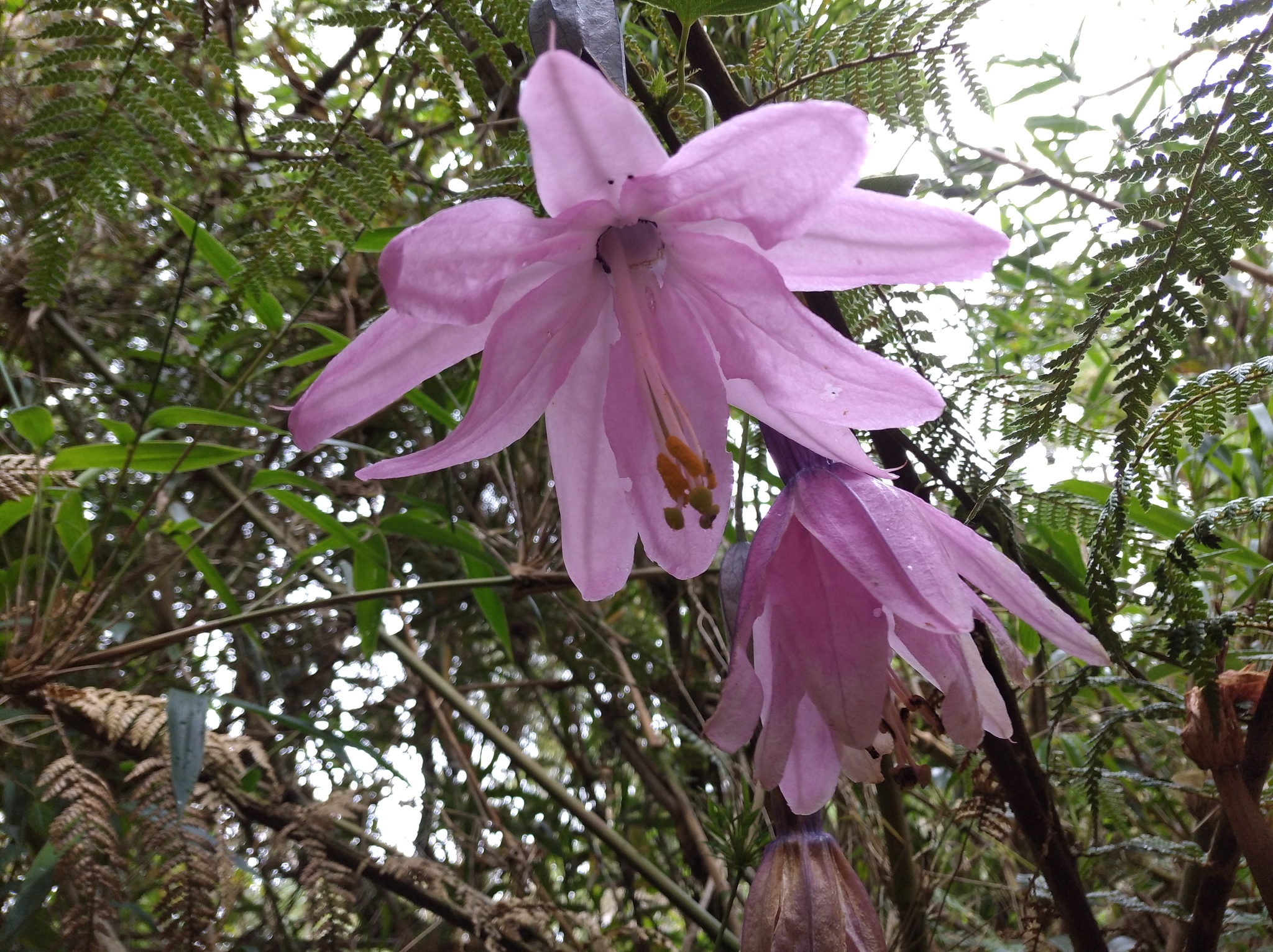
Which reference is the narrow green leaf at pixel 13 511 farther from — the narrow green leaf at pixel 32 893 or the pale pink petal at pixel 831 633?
the pale pink petal at pixel 831 633

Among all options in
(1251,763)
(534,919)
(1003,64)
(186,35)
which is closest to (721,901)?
(534,919)

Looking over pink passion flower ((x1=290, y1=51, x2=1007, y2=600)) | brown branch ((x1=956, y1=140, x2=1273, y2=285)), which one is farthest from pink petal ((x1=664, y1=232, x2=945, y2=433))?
brown branch ((x1=956, y1=140, x2=1273, y2=285))

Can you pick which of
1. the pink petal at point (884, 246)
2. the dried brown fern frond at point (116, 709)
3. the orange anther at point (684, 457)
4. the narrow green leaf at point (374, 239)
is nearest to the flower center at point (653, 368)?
the orange anther at point (684, 457)

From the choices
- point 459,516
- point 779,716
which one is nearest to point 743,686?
point 779,716

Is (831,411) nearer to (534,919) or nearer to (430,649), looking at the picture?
(534,919)

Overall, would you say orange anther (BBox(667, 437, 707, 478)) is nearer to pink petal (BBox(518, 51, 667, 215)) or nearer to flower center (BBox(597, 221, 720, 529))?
flower center (BBox(597, 221, 720, 529))

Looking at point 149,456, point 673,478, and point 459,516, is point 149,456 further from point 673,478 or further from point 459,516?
point 673,478
